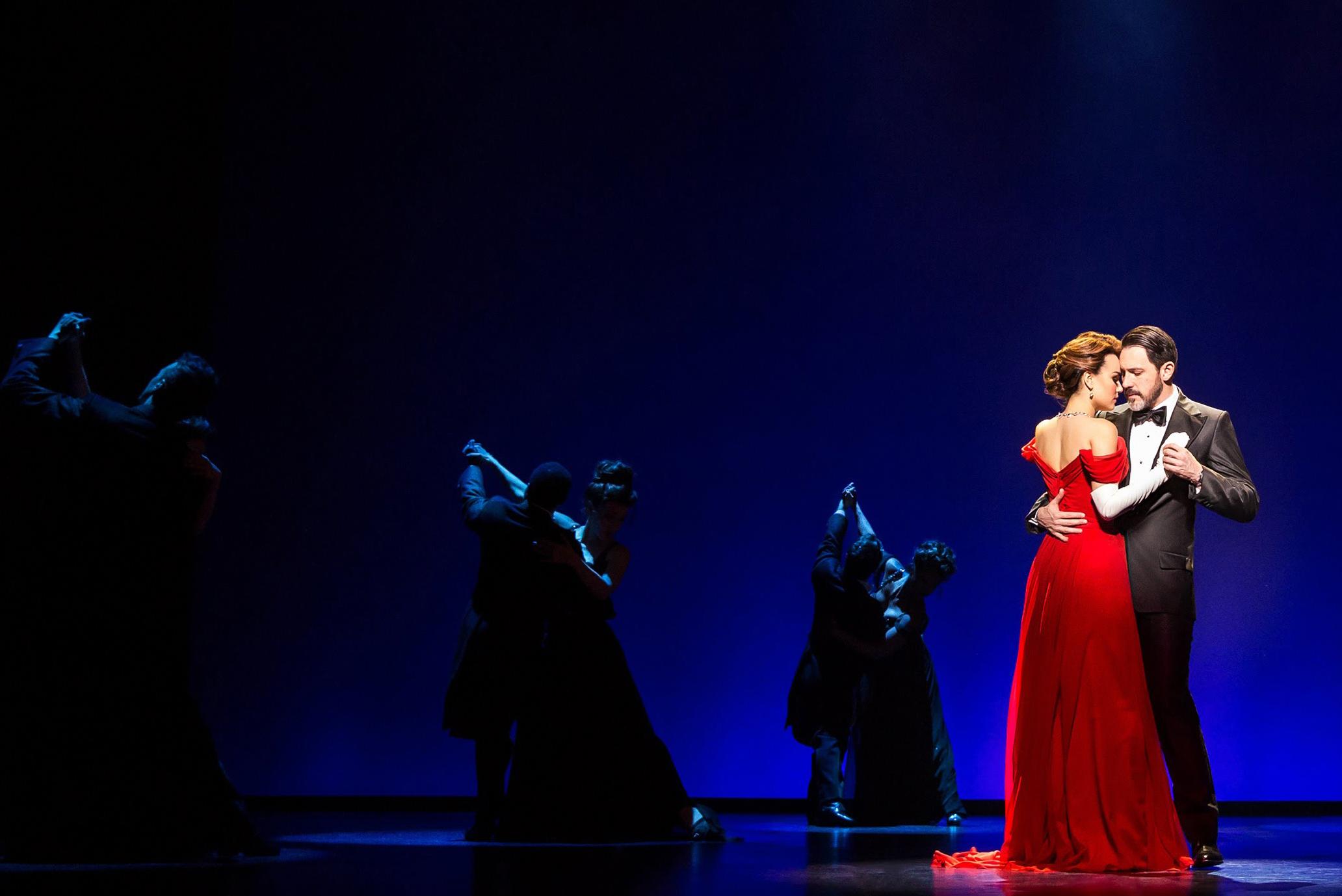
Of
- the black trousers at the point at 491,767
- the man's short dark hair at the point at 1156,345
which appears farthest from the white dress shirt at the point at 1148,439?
the black trousers at the point at 491,767

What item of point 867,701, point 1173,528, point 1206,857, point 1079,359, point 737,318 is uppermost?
point 737,318

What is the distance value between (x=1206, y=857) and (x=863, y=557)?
1916mm

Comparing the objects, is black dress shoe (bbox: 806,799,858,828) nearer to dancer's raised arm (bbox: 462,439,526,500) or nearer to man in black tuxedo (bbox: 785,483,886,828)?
man in black tuxedo (bbox: 785,483,886,828)

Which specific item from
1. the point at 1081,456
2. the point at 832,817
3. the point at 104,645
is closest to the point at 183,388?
the point at 104,645

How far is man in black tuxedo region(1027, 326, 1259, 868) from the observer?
3.48 metres

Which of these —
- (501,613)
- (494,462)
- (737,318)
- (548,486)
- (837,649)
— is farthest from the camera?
(737,318)

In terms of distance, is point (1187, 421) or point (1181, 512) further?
point (1187, 421)

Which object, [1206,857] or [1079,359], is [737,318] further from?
[1206,857]

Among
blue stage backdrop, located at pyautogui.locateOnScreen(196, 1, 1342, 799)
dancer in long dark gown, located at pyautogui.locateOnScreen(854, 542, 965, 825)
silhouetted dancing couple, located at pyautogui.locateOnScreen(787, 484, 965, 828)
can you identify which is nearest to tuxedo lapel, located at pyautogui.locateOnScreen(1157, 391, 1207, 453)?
silhouetted dancing couple, located at pyautogui.locateOnScreen(787, 484, 965, 828)

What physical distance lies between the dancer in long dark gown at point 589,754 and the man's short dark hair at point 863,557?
1248 millimetres

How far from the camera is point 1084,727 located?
135 inches

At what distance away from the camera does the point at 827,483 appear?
239 inches

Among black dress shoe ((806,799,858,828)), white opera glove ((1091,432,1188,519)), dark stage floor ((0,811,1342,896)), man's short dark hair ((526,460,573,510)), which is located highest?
man's short dark hair ((526,460,573,510))

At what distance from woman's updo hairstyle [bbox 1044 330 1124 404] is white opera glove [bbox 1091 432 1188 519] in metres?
0.34
